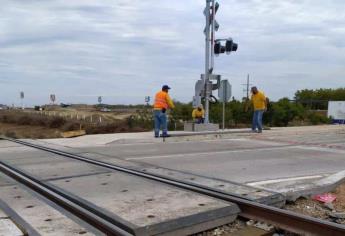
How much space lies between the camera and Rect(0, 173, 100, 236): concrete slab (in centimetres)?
495

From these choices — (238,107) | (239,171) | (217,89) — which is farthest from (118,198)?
(238,107)

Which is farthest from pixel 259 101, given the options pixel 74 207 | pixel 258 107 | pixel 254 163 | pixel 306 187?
pixel 74 207

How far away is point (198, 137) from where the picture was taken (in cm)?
1700

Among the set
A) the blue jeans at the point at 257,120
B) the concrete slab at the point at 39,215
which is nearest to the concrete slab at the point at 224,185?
the concrete slab at the point at 39,215

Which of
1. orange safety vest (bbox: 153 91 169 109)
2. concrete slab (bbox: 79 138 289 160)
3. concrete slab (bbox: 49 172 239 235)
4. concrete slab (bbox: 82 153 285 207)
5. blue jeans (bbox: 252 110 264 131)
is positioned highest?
orange safety vest (bbox: 153 91 169 109)

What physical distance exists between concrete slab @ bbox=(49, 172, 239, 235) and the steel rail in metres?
0.16

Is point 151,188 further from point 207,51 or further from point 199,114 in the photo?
point 199,114

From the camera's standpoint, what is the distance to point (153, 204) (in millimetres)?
5969

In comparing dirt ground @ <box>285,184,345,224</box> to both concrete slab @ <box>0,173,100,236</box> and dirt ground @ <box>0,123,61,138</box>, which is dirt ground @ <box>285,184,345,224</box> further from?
dirt ground @ <box>0,123,61,138</box>

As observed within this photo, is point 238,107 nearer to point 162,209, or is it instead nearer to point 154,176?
point 154,176

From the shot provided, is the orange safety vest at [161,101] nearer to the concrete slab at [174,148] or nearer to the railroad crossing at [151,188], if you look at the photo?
the concrete slab at [174,148]

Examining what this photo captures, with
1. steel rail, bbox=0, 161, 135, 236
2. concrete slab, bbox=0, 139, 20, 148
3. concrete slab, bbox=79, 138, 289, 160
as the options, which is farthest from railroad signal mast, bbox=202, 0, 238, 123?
steel rail, bbox=0, 161, 135, 236

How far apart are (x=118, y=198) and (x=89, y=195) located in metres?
0.46

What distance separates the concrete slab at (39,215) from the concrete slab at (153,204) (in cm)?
53
